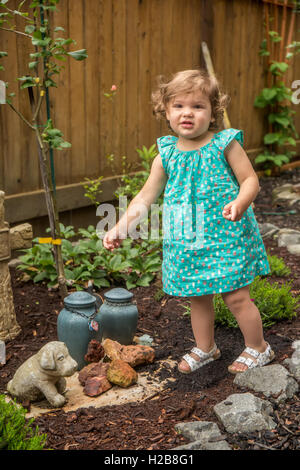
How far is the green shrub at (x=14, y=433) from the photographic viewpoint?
78.9 inches

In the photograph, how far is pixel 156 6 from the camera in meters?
5.38

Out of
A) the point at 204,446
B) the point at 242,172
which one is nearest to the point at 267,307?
the point at 242,172

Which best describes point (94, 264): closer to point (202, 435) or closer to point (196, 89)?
point (196, 89)

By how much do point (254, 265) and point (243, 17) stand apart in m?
4.96

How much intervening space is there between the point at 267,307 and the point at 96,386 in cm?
112

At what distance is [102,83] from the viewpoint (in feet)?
16.3

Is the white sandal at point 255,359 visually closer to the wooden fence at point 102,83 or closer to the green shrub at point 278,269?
the green shrub at point 278,269

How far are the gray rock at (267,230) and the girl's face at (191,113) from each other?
2.55 m

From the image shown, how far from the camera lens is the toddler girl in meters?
2.61

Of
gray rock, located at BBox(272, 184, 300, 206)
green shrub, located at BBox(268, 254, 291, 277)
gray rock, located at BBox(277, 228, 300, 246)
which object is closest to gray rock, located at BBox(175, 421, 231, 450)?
green shrub, located at BBox(268, 254, 291, 277)

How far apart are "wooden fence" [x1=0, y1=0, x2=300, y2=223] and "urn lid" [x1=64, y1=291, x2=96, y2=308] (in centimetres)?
169

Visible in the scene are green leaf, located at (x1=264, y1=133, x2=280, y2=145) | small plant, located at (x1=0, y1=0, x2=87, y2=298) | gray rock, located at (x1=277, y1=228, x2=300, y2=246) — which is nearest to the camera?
small plant, located at (x1=0, y1=0, x2=87, y2=298)

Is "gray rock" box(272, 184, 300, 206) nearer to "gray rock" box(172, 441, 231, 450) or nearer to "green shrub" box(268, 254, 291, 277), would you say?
"green shrub" box(268, 254, 291, 277)
